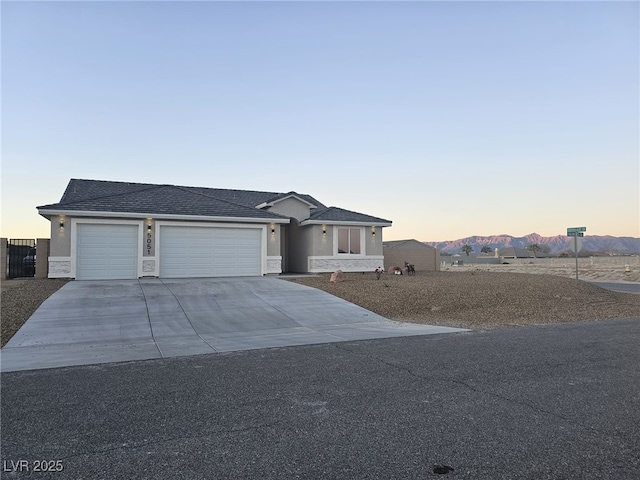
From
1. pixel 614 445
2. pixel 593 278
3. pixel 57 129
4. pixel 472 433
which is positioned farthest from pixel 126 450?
pixel 593 278

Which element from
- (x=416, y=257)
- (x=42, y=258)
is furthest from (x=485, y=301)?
(x=42, y=258)

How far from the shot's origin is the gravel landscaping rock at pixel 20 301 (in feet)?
33.2

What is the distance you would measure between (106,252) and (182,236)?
10.8 feet

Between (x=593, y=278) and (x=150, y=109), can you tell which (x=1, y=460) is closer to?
(x=150, y=109)

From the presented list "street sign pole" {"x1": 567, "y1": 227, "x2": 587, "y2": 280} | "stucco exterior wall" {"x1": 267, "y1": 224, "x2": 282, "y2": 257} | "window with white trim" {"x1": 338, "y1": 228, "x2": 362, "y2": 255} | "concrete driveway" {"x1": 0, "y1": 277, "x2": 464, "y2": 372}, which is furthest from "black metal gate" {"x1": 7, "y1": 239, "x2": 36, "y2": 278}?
"street sign pole" {"x1": 567, "y1": 227, "x2": 587, "y2": 280}

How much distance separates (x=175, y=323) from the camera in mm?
11367

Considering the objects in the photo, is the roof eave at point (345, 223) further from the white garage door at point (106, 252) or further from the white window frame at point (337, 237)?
the white garage door at point (106, 252)

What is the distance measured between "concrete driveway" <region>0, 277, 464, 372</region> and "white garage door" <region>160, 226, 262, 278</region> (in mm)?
3032

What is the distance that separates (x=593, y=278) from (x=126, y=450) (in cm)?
3993

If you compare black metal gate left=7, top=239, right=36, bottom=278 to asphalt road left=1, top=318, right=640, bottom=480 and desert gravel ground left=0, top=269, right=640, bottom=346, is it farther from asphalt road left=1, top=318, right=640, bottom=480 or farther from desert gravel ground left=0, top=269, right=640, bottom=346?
asphalt road left=1, top=318, right=640, bottom=480

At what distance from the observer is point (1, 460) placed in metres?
3.66

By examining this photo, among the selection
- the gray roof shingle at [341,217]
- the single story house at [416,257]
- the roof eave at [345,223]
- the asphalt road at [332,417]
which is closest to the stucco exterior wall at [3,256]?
the roof eave at [345,223]

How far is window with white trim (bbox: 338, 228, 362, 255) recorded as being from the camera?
81.4 ft

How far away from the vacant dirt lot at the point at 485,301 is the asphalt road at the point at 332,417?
5624 mm
